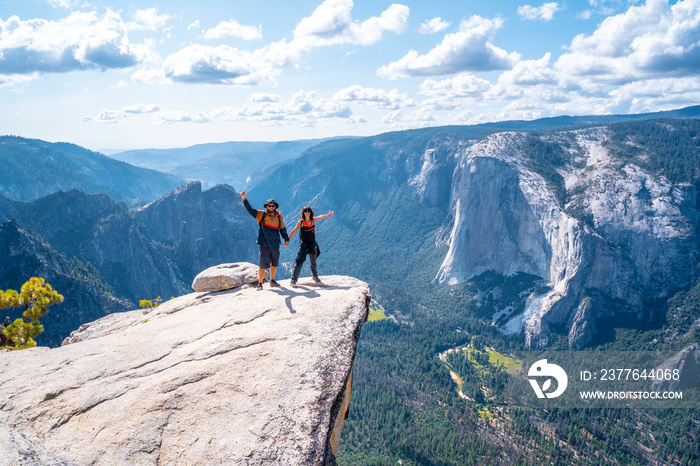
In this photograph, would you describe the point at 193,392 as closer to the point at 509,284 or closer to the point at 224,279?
the point at 224,279

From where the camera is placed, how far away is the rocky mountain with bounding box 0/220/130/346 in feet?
307

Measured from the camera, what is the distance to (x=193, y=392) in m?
10.8

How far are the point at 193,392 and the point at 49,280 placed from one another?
114m

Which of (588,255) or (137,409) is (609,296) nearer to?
(588,255)

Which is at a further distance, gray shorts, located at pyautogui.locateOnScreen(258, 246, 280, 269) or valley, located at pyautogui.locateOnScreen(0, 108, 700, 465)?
valley, located at pyautogui.locateOnScreen(0, 108, 700, 465)

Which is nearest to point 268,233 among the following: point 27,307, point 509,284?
point 27,307

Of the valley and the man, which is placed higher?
the man

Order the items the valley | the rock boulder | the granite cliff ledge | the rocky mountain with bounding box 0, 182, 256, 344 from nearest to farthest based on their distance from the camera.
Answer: the granite cliff ledge < the rock boulder < the valley < the rocky mountain with bounding box 0, 182, 256, 344

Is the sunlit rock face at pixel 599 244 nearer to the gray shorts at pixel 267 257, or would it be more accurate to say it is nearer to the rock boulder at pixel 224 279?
the rock boulder at pixel 224 279

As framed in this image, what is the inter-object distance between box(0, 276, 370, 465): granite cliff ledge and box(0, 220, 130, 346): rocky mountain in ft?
331

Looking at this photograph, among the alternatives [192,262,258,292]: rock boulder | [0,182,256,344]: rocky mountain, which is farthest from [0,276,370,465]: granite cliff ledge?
[0,182,256,344]: rocky mountain

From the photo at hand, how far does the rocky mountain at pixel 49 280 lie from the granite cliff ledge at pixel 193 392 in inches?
3978

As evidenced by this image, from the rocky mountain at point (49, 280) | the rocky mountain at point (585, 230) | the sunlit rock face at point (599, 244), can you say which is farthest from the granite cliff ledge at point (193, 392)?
the rocky mountain at point (585, 230)

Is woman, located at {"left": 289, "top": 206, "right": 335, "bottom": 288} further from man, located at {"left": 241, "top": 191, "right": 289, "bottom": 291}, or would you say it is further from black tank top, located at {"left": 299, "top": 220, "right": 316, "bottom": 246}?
man, located at {"left": 241, "top": 191, "right": 289, "bottom": 291}
